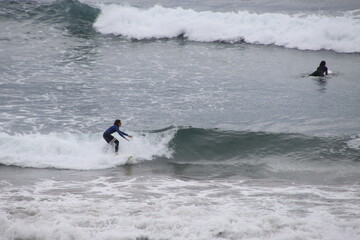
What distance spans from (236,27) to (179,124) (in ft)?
50.4

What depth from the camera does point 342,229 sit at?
315 inches

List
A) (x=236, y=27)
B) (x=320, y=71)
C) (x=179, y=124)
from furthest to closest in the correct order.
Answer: (x=236, y=27) < (x=320, y=71) < (x=179, y=124)

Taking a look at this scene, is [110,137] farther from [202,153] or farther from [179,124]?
[202,153]

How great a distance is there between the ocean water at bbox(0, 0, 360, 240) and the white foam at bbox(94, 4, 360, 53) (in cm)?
12

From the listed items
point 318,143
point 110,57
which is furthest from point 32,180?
point 110,57

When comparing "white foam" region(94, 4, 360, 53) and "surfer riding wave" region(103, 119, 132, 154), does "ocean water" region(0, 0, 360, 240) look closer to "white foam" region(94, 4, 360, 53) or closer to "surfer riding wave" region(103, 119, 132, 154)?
"white foam" region(94, 4, 360, 53)

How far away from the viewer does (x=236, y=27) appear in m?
28.7

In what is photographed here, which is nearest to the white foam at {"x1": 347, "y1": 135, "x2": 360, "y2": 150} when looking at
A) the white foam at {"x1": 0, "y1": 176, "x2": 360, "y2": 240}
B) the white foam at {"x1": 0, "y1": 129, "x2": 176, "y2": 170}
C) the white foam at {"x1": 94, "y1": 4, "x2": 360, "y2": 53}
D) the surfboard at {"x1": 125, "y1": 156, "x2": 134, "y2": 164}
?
the white foam at {"x1": 0, "y1": 176, "x2": 360, "y2": 240}

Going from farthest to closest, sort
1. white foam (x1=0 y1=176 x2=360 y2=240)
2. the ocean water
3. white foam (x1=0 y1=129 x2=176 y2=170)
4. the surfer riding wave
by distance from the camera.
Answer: the surfer riding wave < white foam (x1=0 y1=129 x2=176 y2=170) < the ocean water < white foam (x1=0 y1=176 x2=360 y2=240)

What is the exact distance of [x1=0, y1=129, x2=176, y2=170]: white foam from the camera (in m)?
12.8

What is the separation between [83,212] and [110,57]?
49.6ft

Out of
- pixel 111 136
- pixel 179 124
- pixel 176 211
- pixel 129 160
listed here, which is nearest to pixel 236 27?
pixel 179 124

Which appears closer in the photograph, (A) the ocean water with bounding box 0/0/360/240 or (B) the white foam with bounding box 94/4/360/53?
(A) the ocean water with bounding box 0/0/360/240

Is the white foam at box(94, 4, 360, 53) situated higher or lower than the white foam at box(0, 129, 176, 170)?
higher
